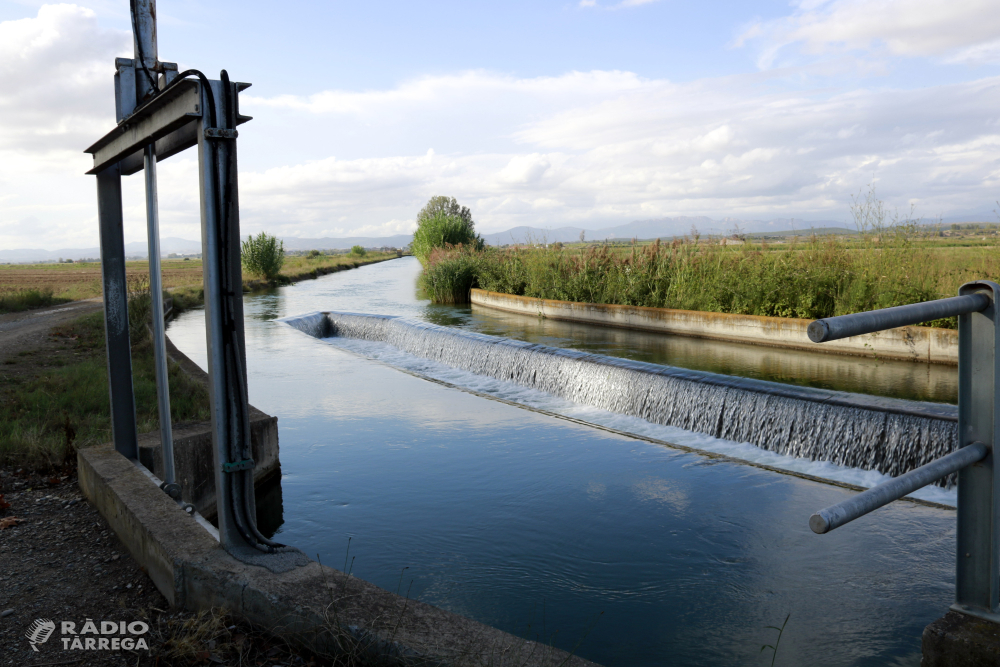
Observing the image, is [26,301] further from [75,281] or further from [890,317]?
[890,317]

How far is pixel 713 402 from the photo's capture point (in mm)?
7012

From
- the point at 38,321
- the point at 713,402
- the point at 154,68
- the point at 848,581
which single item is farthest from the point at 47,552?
the point at 38,321

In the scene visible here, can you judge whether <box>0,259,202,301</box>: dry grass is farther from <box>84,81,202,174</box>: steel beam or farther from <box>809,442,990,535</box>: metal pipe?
<box>809,442,990,535</box>: metal pipe

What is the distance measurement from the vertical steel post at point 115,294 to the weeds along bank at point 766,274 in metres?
8.99

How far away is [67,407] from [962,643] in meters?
6.73

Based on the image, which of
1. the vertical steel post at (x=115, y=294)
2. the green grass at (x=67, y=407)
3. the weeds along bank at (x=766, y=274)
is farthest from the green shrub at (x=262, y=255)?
the vertical steel post at (x=115, y=294)

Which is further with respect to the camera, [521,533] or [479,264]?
[479,264]

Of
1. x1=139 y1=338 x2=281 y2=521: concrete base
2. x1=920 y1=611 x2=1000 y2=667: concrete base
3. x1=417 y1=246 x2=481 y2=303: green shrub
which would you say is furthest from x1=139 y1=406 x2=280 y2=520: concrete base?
x1=417 y1=246 x2=481 y2=303: green shrub

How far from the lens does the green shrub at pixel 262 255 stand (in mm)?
32375

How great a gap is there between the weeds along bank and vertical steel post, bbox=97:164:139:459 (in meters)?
8.99

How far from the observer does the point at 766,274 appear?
37.6ft

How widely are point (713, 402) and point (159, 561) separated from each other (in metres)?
5.39

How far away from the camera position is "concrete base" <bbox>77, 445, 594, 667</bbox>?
2.26 metres

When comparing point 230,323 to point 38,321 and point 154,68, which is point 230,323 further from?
point 38,321
